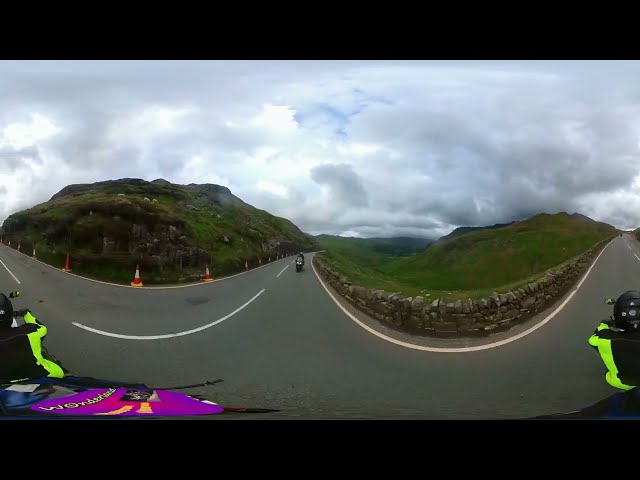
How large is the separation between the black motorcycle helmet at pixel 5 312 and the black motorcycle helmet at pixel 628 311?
3.51 metres

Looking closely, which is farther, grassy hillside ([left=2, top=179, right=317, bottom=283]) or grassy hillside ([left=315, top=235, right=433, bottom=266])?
grassy hillside ([left=315, top=235, right=433, bottom=266])

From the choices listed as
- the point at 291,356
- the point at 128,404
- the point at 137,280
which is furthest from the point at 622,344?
the point at 137,280

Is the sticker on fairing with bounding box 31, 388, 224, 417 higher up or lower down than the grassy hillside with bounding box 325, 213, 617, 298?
lower down

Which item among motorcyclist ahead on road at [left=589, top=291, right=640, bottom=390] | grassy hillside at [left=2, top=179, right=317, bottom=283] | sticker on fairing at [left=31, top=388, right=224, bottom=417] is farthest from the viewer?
grassy hillside at [left=2, top=179, right=317, bottom=283]

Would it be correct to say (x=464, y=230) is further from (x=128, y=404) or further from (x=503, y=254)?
(x=128, y=404)

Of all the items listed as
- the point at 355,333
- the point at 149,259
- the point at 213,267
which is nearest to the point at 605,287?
the point at 355,333

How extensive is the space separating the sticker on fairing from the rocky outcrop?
4.53 ft

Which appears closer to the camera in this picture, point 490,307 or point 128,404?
point 128,404

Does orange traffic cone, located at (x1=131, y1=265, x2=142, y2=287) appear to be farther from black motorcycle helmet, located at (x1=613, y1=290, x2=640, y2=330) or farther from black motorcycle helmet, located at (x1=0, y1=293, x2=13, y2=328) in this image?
black motorcycle helmet, located at (x1=613, y1=290, x2=640, y2=330)

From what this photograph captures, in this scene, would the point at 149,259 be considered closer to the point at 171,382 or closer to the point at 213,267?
the point at 213,267

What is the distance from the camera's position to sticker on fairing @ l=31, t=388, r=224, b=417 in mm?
1600

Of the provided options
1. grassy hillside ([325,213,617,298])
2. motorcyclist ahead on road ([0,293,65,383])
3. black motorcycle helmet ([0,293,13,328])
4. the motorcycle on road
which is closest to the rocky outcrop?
grassy hillside ([325,213,617,298])

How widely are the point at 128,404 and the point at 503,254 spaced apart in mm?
2263

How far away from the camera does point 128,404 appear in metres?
1.63
